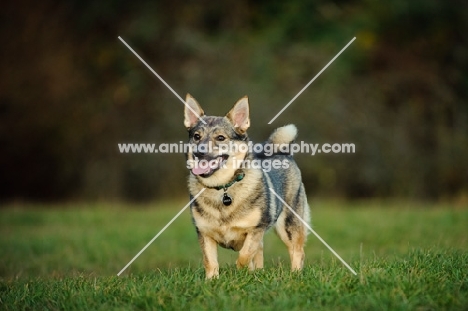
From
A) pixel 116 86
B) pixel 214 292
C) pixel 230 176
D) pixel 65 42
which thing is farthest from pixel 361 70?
pixel 214 292

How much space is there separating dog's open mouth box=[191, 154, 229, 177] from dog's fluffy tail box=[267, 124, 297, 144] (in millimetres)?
1289

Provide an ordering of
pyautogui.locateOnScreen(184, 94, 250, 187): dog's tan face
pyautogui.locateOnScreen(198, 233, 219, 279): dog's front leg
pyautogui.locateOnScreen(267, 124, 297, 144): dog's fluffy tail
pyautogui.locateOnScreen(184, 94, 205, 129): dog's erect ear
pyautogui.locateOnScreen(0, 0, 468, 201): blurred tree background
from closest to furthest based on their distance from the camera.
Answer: pyautogui.locateOnScreen(198, 233, 219, 279): dog's front leg
pyautogui.locateOnScreen(184, 94, 250, 187): dog's tan face
pyautogui.locateOnScreen(184, 94, 205, 129): dog's erect ear
pyautogui.locateOnScreen(267, 124, 297, 144): dog's fluffy tail
pyautogui.locateOnScreen(0, 0, 468, 201): blurred tree background

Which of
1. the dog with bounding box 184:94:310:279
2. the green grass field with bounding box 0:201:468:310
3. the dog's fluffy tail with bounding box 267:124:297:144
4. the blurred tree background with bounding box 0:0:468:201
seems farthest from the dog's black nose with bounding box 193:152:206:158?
the blurred tree background with bounding box 0:0:468:201

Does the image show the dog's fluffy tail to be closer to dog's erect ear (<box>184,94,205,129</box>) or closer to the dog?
the dog

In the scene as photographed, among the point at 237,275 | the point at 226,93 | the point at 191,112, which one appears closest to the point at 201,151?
the point at 191,112

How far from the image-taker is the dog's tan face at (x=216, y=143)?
22.7ft

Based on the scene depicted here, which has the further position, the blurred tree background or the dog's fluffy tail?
the blurred tree background

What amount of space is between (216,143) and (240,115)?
0.45m

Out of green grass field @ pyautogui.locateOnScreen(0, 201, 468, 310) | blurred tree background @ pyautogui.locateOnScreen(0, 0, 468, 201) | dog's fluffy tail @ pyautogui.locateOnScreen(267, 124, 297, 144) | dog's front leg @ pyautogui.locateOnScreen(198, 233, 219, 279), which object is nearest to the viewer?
green grass field @ pyautogui.locateOnScreen(0, 201, 468, 310)

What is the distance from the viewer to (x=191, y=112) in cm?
738

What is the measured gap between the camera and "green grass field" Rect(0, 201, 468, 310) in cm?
545

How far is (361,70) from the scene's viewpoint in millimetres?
23250

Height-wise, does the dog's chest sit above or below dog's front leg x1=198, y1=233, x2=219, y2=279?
above

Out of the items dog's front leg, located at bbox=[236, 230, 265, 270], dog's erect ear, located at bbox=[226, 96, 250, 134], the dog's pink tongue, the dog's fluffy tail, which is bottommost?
dog's front leg, located at bbox=[236, 230, 265, 270]
